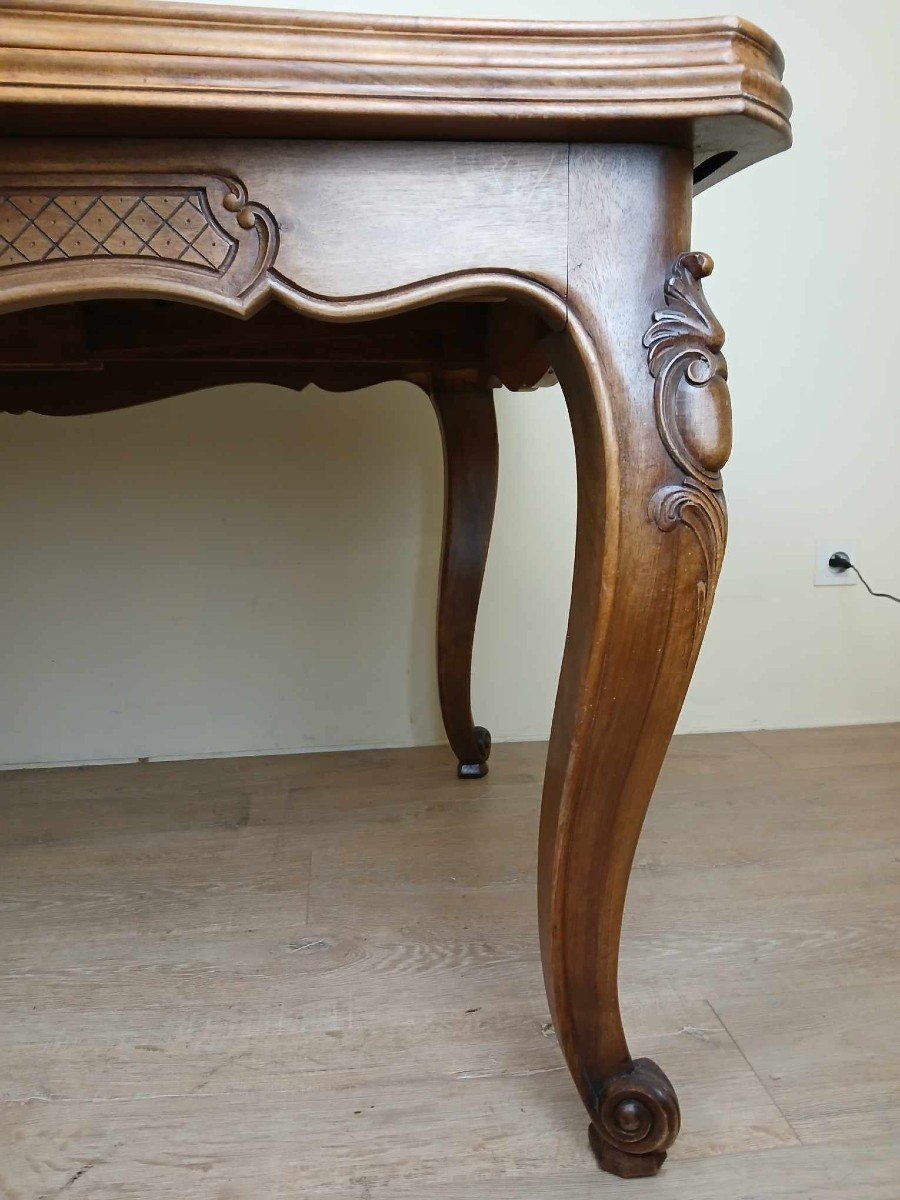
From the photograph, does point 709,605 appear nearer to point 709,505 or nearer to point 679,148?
point 709,505

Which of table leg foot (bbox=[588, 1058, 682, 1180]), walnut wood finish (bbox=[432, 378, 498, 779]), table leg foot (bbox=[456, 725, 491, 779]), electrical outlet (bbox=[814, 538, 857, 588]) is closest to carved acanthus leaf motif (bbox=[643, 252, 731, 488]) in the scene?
table leg foot (bbox=[588, 1058, 682, 1180])

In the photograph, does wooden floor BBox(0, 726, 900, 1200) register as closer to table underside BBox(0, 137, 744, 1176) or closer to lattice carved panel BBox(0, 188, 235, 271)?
table underside BBox(0, 137, 744, 1176)

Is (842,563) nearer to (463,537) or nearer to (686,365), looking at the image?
(463,537)

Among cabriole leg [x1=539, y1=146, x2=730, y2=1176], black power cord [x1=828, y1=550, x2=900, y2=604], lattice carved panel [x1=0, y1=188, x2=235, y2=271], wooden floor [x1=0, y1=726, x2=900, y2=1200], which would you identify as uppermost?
lattice carved panel [x1=0, y1=188, x2=235, y2=271]

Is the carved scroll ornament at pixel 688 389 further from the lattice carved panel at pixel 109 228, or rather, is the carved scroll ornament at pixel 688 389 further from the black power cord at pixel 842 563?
the black power cord at pixel 842 563

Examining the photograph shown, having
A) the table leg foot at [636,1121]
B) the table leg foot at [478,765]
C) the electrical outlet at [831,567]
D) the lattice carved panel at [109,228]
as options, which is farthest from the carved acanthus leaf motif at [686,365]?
the electrical outlet at [831,567]

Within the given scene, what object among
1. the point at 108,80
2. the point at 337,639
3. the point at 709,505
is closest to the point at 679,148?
the point at 709,505

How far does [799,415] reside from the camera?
155 cm

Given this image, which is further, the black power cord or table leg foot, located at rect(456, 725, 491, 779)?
the black power cord

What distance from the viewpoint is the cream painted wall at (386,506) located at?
4.73 ft

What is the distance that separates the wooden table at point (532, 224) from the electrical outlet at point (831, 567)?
1.10 meters

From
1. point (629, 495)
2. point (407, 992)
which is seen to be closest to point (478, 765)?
point (407, 992)

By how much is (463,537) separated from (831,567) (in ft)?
2.44

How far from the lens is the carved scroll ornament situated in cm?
54
